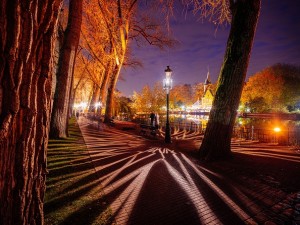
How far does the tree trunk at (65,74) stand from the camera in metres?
9.63

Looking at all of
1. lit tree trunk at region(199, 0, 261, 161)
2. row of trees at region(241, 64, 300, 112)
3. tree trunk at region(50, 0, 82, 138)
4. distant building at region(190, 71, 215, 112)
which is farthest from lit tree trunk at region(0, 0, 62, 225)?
distant building at region(190, 71, 215, 112)

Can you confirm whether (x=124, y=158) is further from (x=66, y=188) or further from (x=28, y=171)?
(x=28, y=171)

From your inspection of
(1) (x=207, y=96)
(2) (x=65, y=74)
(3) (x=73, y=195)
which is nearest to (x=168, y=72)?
(2) (x=65, y=74)

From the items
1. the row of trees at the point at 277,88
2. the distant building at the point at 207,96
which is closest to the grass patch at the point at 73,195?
the row of trees at the point at 277,88

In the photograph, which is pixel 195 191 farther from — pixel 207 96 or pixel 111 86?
pixel 207 96

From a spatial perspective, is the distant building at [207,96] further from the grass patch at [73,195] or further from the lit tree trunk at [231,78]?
the grass patch at [73,195]

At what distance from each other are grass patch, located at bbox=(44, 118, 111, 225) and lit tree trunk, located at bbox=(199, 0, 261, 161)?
4268 millimetres

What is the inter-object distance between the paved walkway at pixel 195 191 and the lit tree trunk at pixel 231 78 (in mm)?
772

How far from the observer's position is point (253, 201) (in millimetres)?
4078

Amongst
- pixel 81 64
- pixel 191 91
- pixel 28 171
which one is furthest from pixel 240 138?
pixel 191 91

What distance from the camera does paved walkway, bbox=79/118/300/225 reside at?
11.4 feet

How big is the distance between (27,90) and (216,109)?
6511mm

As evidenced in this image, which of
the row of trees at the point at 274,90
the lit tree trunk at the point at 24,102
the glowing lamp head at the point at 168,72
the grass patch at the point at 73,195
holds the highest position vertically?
the row of trees at the point at 274,90

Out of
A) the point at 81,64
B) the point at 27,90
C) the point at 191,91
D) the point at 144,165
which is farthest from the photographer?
the point at 191,91
